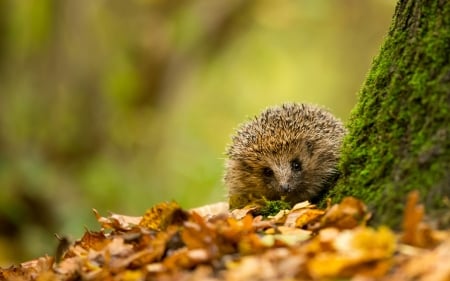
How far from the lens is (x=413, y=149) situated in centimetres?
483

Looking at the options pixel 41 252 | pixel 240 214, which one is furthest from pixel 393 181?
pixel 41 252

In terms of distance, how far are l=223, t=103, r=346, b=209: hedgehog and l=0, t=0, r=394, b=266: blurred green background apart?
25.5 feet

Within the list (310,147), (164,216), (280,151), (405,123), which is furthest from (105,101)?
(405,123)

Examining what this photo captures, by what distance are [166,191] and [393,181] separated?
46.6 ft

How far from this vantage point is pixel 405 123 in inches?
198

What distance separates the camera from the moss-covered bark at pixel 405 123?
4648mm

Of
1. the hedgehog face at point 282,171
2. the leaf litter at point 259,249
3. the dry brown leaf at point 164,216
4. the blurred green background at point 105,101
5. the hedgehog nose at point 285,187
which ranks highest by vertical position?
the blurred green background at point 105,101

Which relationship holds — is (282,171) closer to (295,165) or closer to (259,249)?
(295,165)

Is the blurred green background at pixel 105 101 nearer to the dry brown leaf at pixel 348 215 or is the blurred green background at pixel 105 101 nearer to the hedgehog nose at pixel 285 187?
Result: the hedgehog nose at pixel 285 187

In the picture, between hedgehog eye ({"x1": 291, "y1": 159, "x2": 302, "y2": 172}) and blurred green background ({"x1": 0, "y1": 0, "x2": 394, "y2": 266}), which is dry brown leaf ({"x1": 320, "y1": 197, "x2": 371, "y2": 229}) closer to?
hedgehog eye ({"x1": 291, "y1": 159, "x2": 302, "y2": 172})

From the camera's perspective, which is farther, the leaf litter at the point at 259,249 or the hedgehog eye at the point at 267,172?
the hedgehog eye at the point at 267,172

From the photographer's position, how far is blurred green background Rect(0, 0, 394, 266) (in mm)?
15844

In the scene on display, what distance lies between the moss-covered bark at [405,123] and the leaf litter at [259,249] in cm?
28

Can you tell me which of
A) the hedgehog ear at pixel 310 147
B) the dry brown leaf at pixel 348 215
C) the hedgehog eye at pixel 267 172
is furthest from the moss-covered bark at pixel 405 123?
the hedgehog eye at pixel 267 172
